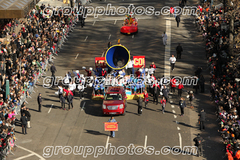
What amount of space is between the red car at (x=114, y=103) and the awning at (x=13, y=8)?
11.0 meters

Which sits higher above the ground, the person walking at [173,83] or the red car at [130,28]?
the red car at [130,28]

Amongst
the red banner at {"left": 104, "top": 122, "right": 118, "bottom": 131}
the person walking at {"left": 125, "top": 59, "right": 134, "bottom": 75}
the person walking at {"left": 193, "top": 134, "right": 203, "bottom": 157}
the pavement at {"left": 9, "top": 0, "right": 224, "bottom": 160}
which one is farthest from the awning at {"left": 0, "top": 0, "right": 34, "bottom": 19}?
the person walking at {"left": 193, "top": 134, "right": 203, "bottom": 157}

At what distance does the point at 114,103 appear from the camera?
110 feet

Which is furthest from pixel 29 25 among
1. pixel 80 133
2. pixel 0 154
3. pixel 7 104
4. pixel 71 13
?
pixel 0 154

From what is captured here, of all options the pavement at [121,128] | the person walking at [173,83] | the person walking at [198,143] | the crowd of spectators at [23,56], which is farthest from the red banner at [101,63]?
the person walking at [198,143]

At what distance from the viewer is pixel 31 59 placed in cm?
3953

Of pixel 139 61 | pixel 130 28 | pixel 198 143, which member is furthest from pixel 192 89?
pixel 130 28

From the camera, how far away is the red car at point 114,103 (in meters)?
33.6

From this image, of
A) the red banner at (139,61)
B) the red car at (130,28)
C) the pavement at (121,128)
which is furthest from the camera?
the red car at (130,28)

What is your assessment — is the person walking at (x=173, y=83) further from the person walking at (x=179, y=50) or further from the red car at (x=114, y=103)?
the person walking at (x=179, y=50)

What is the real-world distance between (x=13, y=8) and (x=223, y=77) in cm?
1858

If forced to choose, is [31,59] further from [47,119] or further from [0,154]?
[0,154]

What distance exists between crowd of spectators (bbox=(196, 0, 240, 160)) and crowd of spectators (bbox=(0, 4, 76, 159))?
1423 cm

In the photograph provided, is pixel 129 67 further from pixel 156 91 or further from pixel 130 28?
pixel 130 28
